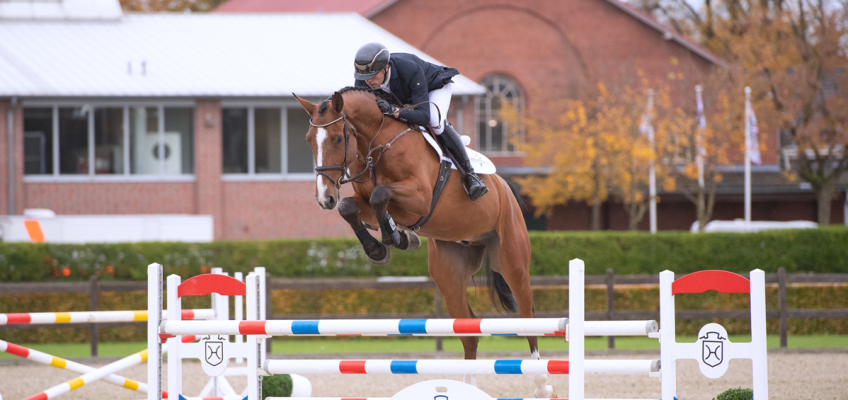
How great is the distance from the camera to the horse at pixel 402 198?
429 cm

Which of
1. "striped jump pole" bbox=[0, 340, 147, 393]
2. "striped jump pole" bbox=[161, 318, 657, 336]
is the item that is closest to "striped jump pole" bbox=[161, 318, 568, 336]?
"striped jump pole" bbox=[161, 318, 657, 336]

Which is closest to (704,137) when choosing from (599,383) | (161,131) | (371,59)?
(599,383)

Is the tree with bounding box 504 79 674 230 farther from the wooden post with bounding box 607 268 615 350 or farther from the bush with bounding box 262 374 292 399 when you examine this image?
the bush with bounding box 262 374 292 399

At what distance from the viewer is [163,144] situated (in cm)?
1844

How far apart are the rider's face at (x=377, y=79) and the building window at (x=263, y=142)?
1400 centimetres

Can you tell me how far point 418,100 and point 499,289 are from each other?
1989mm

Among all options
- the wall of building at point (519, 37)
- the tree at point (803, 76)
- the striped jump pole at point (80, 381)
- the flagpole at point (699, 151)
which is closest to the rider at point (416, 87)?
the striped jump pole at point (80, 381)

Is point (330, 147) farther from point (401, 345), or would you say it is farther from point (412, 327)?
point (401, 345)

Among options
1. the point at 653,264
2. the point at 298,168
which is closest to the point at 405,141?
the point at 653,264

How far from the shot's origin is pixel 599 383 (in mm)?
8273

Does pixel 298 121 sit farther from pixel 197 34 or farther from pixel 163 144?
pixel 197 34

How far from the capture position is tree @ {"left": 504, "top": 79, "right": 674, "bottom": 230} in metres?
19.8

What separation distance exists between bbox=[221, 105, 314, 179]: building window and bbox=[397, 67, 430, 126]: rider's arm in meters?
14.0

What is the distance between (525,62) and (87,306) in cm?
1742
